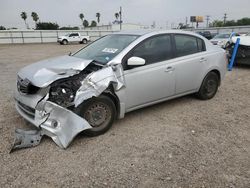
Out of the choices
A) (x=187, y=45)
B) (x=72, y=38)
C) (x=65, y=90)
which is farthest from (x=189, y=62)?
(x=72, y=38)

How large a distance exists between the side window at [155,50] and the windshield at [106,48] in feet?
0.74

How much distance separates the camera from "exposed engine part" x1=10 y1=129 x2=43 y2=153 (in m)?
2.95

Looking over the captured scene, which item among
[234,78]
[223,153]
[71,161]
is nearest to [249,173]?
[223,153]

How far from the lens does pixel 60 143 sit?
9.66ft

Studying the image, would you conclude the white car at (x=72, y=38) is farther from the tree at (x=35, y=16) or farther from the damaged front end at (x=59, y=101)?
the tree at (x=35, y=16)

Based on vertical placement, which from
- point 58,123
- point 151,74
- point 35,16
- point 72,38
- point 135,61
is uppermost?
point 35,16

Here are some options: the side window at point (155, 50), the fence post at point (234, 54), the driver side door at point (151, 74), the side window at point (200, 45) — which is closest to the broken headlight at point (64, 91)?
the driver side door at point (151, 74)

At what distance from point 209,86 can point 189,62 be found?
38.7 inches

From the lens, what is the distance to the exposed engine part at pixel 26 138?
295 cm

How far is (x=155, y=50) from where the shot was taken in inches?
150

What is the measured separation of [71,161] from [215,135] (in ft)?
7.32

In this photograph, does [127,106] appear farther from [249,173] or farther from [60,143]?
[249,173]

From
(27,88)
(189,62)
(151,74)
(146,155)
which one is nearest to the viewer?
(146,155)

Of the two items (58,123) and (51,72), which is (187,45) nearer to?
(51,72)
